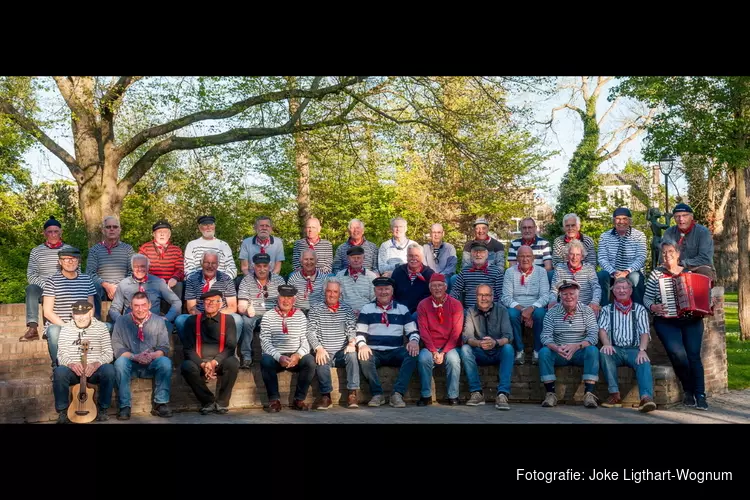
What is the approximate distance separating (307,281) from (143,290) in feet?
6.30

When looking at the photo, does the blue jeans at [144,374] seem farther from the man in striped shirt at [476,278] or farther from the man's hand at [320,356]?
A: the man in striped shirt at [476,278]

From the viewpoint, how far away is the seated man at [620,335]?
363 inches

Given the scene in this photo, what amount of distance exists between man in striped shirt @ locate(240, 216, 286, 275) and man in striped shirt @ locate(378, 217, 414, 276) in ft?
4.32

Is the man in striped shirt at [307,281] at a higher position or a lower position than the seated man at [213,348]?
higher

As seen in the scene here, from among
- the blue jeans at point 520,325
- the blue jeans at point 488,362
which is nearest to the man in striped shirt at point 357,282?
the blue jeans at point 488,362

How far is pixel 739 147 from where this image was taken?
15.7m

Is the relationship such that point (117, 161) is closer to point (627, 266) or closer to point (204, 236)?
point (204, 236)

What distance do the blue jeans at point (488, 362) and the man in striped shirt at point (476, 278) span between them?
0.79 meters

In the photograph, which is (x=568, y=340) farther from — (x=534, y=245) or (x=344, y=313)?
(x=344, y=313)

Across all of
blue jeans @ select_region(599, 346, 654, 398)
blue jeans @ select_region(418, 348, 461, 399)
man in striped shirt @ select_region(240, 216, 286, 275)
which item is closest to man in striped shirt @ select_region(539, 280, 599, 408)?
blue jeans @ select_region(599, 346, 654, 398)

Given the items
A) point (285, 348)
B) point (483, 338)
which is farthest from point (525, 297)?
point (285, 348)

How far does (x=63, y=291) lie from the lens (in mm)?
9305
